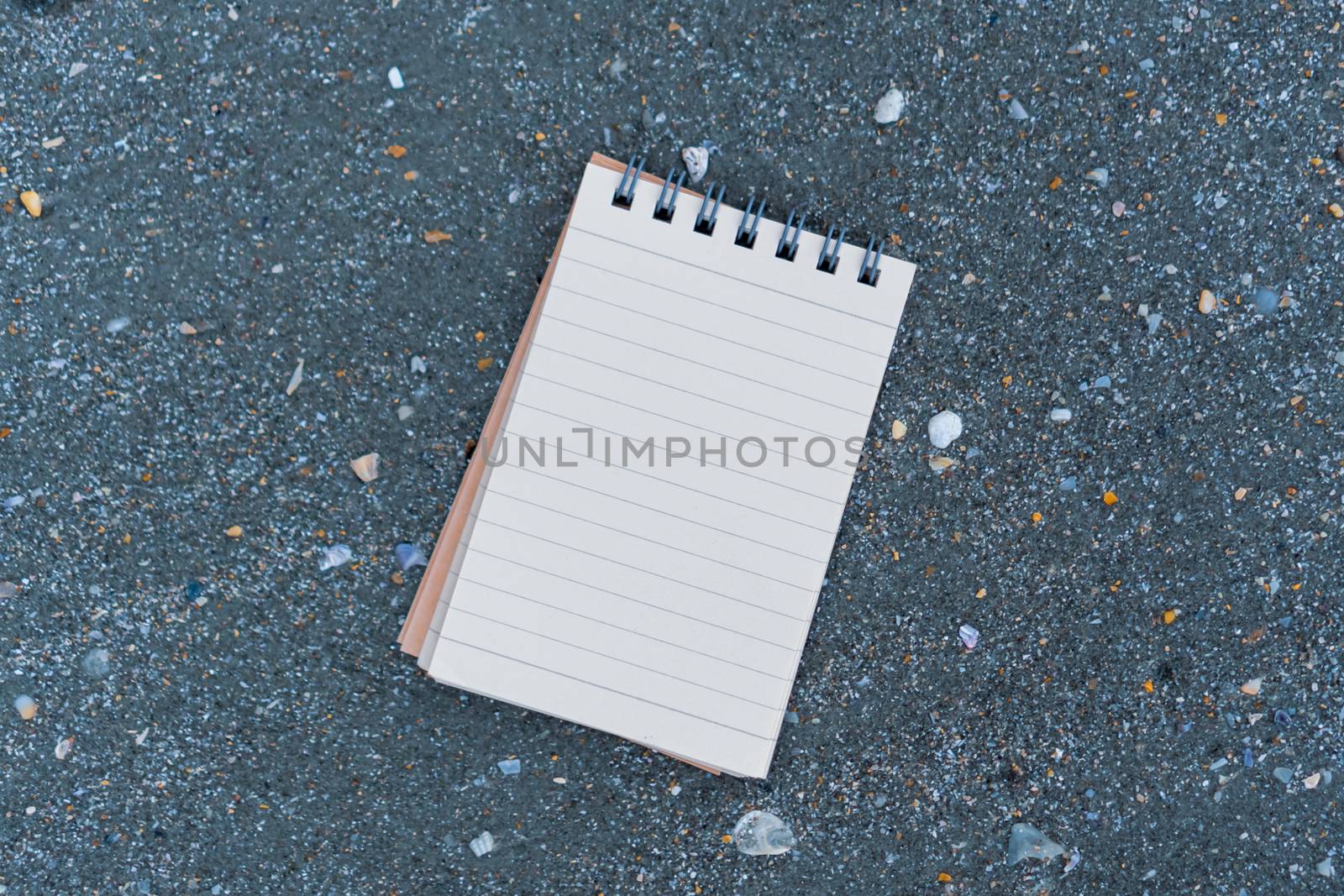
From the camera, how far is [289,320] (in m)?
0.70

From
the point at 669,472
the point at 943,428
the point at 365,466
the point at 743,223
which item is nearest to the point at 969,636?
the point at 943,428

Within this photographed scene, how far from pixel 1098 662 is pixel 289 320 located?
0.78 meters

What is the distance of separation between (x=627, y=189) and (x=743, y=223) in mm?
102

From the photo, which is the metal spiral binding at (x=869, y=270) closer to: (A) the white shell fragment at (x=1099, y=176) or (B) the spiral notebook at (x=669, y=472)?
(B) the spiral notebook at (x=669, y=472)

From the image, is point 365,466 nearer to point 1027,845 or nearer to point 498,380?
point 498,380

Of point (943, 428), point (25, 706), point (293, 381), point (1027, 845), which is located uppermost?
point (943, 428)

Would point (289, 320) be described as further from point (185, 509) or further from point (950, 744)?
point (950, 744)

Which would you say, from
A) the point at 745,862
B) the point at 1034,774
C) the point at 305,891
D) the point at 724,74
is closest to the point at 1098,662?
the point at 1034,774

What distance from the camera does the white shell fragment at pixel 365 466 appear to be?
704mm

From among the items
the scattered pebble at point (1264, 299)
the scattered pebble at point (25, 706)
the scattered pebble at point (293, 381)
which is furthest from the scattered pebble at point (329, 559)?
the scattered pebble at point (1264, 299)

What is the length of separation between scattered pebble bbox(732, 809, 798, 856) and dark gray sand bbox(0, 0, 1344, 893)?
2cm

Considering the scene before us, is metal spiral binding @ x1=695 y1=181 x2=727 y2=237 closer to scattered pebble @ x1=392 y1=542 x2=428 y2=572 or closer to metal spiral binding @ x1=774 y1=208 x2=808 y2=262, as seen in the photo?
metal spiral binding @ x1=774 y1=208 x2=808 y2=262

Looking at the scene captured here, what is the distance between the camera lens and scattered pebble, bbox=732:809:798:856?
738 millimetres

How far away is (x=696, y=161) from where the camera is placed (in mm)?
699
